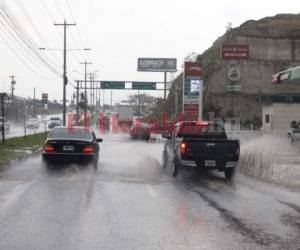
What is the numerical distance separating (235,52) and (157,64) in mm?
24081

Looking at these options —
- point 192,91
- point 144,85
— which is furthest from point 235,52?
point 192,91

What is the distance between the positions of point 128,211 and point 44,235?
8.30ft

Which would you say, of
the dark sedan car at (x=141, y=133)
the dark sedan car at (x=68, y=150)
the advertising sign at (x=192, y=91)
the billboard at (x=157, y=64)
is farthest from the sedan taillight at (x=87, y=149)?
the billboard at (x=157, y=64)

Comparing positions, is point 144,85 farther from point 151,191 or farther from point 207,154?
point 151,191

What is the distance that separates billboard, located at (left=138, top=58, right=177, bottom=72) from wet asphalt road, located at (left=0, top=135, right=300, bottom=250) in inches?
3301

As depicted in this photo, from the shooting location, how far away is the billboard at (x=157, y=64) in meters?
101

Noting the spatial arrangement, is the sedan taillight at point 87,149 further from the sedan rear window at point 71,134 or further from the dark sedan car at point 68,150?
the sedan rear window at point 71,134

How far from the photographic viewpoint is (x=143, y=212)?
1052cm

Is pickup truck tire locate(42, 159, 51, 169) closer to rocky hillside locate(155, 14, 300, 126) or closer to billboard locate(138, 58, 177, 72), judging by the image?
rocky hillside locate(155, 14, 300, 126)

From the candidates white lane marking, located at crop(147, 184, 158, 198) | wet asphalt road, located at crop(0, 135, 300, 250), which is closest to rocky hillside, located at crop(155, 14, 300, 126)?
wet asphalt road, located at crop(0, 135, 300, 250)

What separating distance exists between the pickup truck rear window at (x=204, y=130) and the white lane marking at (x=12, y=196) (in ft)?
21.5

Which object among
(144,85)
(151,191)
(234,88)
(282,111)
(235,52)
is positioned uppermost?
(235,52)

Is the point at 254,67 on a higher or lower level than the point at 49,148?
higher

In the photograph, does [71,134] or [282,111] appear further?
[282,111]
